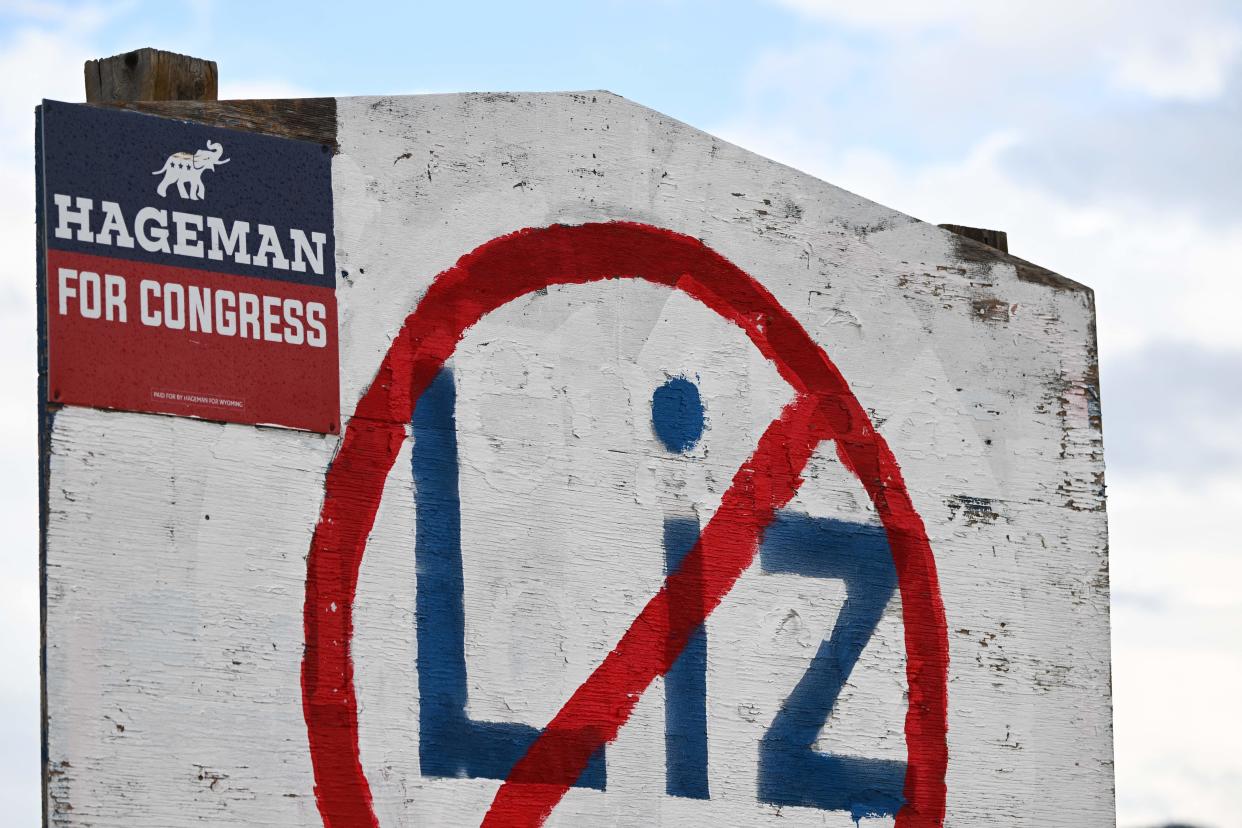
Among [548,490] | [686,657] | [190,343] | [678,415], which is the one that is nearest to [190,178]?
[190,343]

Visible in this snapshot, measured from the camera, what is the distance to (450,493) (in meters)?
6.00

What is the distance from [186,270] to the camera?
18.6ft

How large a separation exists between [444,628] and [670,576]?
80 cm

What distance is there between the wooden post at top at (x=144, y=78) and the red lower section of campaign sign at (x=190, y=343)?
2.06 ft

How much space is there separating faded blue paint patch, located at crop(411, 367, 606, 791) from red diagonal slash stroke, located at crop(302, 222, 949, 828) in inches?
2.2

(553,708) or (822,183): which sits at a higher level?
(822,183)

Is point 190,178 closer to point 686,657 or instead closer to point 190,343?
point 190,343

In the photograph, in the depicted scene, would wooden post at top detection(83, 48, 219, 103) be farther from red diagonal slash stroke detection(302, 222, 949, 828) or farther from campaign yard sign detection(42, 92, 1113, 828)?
red diagonal slash stroke detection(302, 222, 949, 828)

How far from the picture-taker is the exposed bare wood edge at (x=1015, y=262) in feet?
24.0

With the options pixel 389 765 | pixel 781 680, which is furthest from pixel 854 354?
pixel 389 765

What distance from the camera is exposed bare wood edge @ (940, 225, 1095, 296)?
7.31 meters

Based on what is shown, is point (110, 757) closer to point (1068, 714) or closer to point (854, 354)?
point (854, 354)

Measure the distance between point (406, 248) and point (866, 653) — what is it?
199 cm

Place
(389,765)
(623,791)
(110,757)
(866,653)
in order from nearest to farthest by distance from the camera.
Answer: (110,757)
(389,765)
(623,791)
(866,653)
